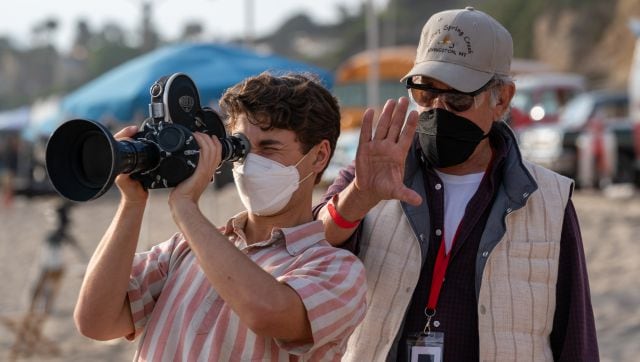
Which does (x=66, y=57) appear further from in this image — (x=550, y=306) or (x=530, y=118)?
(x=550, y=306)

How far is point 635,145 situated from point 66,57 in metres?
94.2

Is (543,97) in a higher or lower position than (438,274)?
lower

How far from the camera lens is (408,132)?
8.57 ft

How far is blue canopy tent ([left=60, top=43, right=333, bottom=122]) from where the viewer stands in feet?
28.2

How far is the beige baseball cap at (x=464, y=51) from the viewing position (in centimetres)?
283

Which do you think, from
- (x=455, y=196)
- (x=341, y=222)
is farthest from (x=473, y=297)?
(x=341, y=222)

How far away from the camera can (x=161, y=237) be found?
1477cm

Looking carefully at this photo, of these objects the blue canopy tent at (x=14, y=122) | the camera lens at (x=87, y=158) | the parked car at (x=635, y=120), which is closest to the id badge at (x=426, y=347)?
the camera lens at (x=87, y=158)

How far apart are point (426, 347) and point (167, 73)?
6.37m

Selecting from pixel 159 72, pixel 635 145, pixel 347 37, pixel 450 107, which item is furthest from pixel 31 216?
pixel 347 37

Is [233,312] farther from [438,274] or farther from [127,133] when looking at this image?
[438,274]

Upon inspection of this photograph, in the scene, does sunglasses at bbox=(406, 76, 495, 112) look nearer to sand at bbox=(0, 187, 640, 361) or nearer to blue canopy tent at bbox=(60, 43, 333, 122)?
sand at bbox=(0, 187, 640, 361)

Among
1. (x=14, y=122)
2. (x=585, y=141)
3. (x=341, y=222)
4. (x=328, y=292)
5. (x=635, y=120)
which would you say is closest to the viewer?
(x=328, y=292)

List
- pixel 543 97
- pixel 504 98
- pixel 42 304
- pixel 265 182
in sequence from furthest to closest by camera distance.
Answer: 1. pixel 543 97
2. pixel 42 304
3. pixel 504 98
4. pixel 265 182
